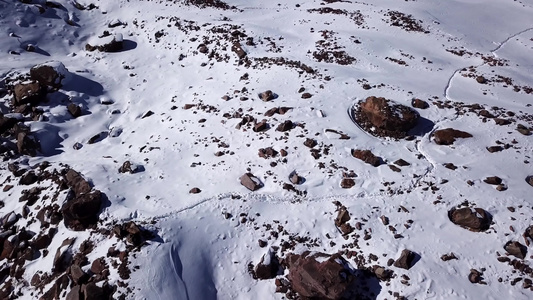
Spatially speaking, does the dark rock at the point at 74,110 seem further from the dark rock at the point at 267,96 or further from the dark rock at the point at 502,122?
the dark rock at the point at 502,122

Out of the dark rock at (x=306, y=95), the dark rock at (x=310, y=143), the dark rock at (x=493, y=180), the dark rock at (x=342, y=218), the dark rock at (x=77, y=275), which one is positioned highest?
the dark rock at (x=306, y=95)

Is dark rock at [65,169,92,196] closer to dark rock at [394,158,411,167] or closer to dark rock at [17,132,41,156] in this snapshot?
dark rock at [17,132,41,156]

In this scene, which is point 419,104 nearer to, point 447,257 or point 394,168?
point 394,168

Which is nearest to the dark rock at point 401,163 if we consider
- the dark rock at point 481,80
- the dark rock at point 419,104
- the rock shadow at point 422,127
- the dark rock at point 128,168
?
the rock shadow at point 422,127

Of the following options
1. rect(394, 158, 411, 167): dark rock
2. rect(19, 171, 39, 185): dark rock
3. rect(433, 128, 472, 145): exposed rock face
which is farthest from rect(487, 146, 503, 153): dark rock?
rect(19, 171, 39, 185): dark rock

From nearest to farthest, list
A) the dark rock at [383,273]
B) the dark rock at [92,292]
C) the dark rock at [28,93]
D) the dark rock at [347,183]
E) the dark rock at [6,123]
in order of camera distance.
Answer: the dark rock at [92,292], the dark rock at [383,273], the dark rock at [347,183], the dark rock at [6,123], the dark rock at [28,93]

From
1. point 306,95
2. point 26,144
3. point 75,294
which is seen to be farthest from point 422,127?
point 26,144

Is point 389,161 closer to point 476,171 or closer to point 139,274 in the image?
point 476,171
